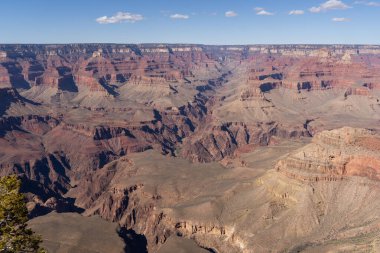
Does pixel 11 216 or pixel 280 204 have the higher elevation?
pixel 11 216

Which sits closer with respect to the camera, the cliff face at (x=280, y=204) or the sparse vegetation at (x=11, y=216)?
the sparse vegetation at (x=11, y=216)

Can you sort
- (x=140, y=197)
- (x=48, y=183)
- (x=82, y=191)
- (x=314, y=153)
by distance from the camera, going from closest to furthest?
1. (x=314, y=153)
2. (x=140, y=197)
3. (x=82, y=191)
4. (x=48, y=183)

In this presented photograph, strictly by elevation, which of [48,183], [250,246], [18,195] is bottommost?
[48,183]

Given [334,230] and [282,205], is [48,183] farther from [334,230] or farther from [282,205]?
[334,230]

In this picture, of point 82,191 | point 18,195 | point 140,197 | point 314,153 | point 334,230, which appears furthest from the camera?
point 82,191

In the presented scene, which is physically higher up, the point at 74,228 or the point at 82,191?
the point at 74,228

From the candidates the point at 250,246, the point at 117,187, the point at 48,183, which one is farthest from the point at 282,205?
the point at 48,183

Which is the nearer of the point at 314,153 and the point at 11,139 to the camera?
the point at 314,153

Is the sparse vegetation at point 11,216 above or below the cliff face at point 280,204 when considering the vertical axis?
above

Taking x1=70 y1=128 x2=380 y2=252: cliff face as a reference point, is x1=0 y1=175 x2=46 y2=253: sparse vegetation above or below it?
above

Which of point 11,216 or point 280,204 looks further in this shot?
point 280,204

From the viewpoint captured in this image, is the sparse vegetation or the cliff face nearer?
the sparse vegetation
